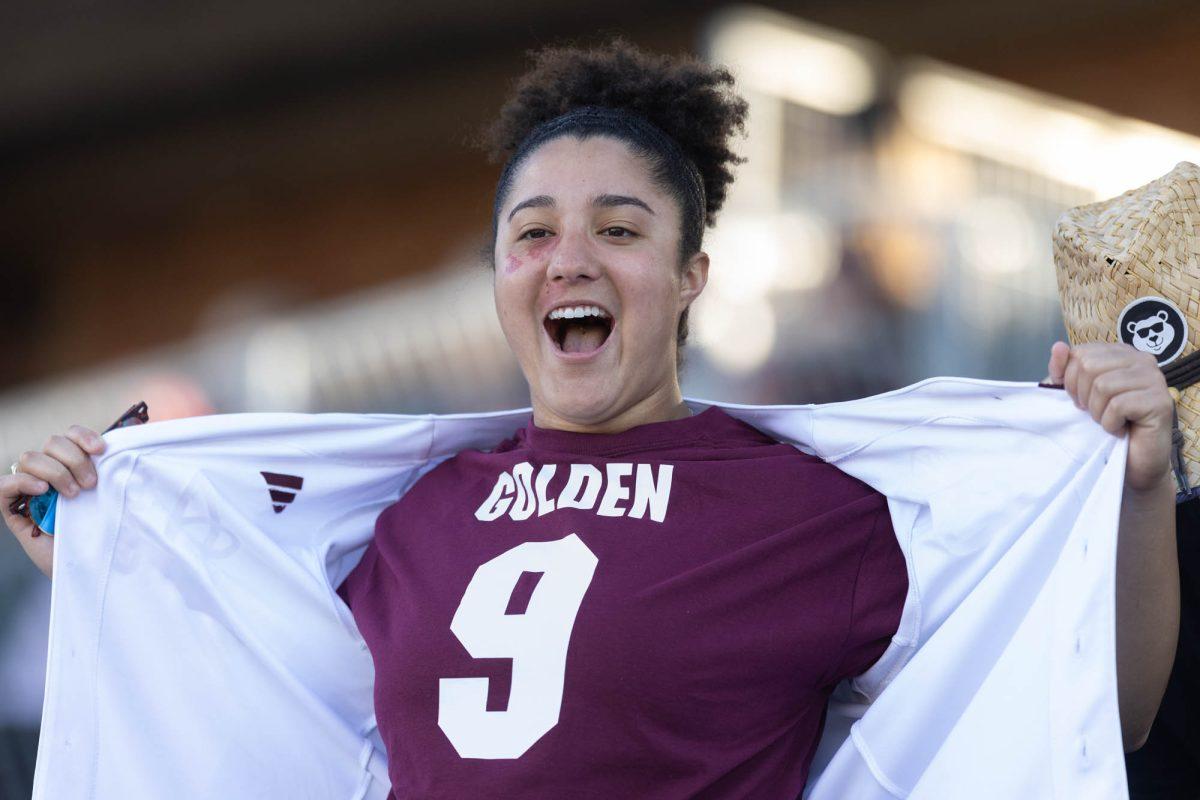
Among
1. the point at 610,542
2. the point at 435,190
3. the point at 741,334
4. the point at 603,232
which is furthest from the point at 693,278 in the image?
the point at 435,190

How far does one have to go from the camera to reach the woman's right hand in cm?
179

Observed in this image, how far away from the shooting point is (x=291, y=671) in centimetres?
191

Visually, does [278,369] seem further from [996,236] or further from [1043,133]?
[1043,133]

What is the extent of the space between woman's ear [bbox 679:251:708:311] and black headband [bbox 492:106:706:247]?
3 cm

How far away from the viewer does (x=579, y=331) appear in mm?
1933

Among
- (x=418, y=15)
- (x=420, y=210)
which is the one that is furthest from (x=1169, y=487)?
(x=420, y=210)

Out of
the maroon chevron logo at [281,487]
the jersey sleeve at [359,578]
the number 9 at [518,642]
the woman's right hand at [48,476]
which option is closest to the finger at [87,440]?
the woman's right hand at [48,476]

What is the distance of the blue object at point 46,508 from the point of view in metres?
1.82

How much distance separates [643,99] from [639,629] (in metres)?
0.90

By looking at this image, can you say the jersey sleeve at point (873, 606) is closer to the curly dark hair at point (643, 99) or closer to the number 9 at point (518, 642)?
the number 9 at point (518, 642)

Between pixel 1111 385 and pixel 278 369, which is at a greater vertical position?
pixel 1111 385

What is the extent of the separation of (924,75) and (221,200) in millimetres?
3145

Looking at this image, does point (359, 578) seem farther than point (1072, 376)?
Yes

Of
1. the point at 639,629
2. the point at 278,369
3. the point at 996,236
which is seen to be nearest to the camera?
the point at 639,629
